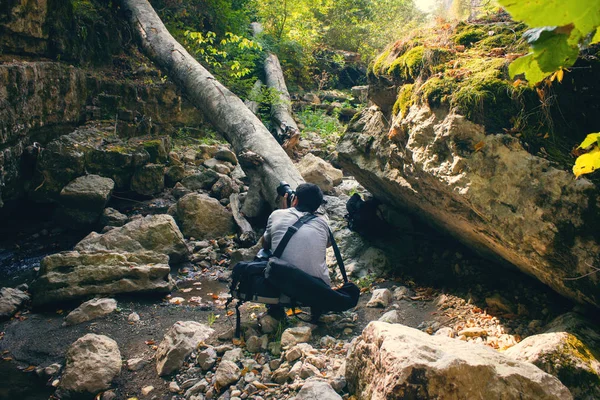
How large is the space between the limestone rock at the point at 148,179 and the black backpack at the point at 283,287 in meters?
4.29

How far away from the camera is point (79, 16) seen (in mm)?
8727

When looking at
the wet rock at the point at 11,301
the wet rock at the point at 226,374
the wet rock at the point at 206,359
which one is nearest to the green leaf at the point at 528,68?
the wet rock at the point at 226,374

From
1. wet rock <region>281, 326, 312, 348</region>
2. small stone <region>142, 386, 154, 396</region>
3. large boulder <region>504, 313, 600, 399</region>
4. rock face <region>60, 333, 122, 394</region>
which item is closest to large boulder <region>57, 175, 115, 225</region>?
rock face <region>60, 333, 122, 394</region>

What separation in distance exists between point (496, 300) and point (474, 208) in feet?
3.45

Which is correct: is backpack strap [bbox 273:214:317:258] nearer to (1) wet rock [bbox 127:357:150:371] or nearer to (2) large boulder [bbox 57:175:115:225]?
(1) wet rock [bbox 127:357:150:371]

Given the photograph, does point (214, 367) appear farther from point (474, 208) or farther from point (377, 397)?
point (474, 208)

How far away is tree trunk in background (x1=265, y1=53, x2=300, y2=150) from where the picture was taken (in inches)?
369

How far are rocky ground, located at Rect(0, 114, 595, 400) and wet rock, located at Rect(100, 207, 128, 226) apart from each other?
0.02 m

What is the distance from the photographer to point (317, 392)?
245 cm

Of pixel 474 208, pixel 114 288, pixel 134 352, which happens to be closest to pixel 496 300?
pixel 474 208

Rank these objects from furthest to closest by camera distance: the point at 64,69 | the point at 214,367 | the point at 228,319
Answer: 1. the point at 64,69
2. the point at 228,319
3. the point at 214,367

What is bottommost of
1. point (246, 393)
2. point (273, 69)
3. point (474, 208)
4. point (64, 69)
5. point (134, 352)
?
point (134, 352)

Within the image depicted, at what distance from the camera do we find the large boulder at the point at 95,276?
14.0ft

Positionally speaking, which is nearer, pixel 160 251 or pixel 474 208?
pixel 474 208
